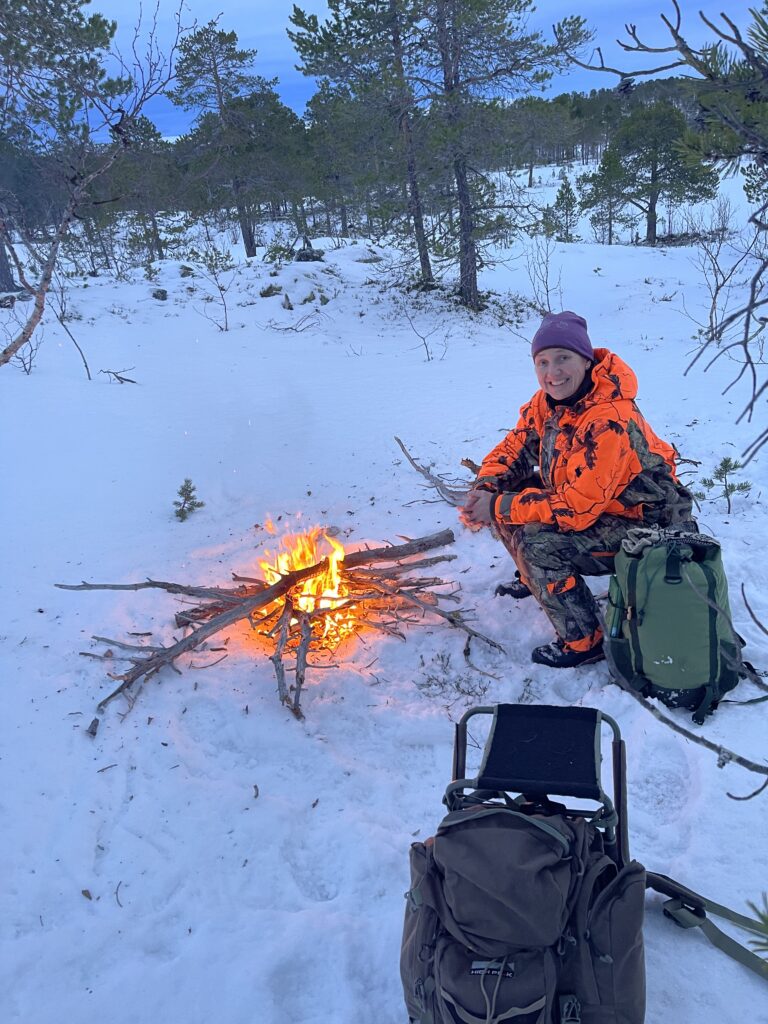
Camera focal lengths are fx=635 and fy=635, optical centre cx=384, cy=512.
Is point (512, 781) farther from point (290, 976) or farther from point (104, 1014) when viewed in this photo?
point (104, 1014)

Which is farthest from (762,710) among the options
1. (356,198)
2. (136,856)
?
(356,198)

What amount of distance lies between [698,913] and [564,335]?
2439 millimetres

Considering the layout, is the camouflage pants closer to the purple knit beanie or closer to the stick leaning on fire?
the stick leaning on fire

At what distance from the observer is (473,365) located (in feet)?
33.0

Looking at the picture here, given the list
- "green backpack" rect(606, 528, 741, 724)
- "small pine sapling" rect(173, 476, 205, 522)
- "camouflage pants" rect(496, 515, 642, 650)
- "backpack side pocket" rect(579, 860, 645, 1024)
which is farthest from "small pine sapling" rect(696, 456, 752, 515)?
"small pine sapling" rect(173, 476, 205, 522)

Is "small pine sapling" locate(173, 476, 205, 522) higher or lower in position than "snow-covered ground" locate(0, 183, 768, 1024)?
higher

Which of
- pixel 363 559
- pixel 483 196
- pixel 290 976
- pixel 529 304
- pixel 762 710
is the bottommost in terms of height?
pixel 290 976

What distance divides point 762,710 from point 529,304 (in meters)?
13.6

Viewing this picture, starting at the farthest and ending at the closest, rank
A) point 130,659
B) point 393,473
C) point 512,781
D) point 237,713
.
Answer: point 393,473 → point 130,659 → point 237,713 → point 512,781

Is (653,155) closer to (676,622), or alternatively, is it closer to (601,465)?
(601,465)

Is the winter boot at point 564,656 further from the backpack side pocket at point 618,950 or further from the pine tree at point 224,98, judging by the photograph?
the pine tree at point 224,98

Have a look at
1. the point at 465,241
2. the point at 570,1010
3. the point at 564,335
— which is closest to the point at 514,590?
the point at 564,335

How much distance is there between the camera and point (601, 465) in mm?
3016

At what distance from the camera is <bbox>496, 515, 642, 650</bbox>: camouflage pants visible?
3250 mm
